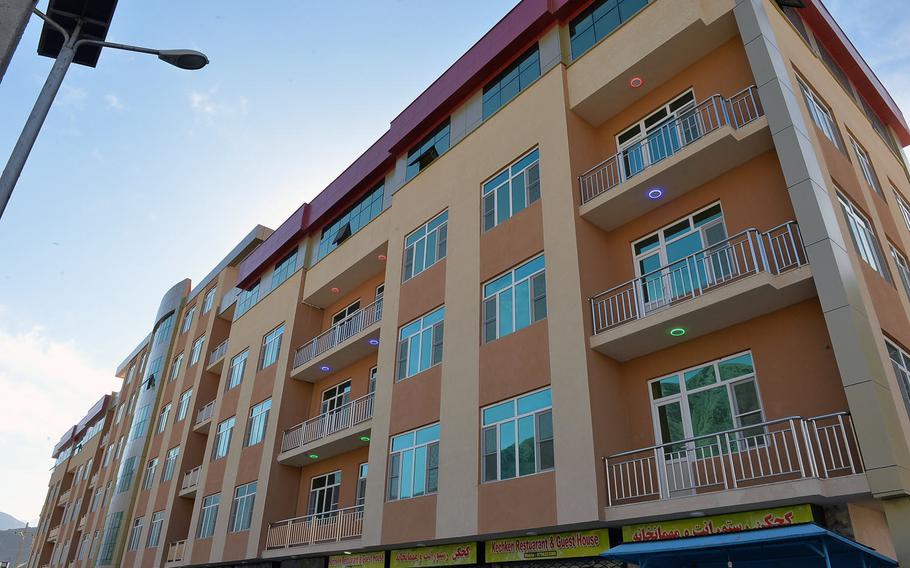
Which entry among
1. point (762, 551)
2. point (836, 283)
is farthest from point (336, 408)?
point (836, 283)

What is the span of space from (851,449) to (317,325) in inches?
791

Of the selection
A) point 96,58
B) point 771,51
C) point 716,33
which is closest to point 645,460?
point 771,51

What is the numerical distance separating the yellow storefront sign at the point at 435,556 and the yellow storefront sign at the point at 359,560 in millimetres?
481

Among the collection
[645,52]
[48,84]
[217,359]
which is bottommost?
[48,84]

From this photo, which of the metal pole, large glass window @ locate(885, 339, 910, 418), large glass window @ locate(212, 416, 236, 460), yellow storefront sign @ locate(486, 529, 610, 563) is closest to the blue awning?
yellow storefront sign @ locate(486, 529, 610, 563)

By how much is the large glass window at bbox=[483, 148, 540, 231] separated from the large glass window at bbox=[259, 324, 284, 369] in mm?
12424

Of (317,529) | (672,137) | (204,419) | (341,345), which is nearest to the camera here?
(672,137)

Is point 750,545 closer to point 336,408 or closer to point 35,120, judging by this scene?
point 35,120

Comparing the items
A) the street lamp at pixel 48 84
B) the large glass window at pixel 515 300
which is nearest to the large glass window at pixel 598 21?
the large glass window at pixel 515 300

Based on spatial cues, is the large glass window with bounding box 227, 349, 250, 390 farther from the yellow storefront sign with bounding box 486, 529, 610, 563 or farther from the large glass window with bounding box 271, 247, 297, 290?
the yellow storefront sign with bounding box 486, 529, 610, 563

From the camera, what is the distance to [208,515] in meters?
25.7

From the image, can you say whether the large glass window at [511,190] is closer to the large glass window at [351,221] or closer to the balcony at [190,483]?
the large glass window at [351,221]

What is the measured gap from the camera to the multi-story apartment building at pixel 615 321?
1030cm

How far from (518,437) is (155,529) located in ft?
79.9
